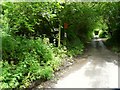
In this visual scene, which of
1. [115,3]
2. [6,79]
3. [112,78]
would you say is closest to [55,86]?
[6,79]

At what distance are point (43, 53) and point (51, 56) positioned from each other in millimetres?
408

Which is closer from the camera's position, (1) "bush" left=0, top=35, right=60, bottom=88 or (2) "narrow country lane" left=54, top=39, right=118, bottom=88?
(1) "bush" left=0, top=35, right=60, bottom=88

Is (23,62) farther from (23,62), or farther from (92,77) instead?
(92,77)

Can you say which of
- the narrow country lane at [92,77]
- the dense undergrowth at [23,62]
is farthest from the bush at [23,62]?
the narrow country lane at [92,77]

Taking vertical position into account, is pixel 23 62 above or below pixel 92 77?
above

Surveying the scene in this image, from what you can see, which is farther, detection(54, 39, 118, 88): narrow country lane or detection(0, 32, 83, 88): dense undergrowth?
detection(54, 39, 118, 88): narrow country lane

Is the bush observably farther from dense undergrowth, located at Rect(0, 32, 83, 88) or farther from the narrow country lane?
the narrow country lane

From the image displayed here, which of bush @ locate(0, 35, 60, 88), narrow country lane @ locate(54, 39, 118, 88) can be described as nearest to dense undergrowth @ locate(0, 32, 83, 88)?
bush @ locate(0, 35, 60, 88)

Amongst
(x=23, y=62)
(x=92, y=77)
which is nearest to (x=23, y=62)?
(x=23, y=62)

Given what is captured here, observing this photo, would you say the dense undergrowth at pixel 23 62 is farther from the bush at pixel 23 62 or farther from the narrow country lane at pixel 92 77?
the narrow country lane at pixel 92 77

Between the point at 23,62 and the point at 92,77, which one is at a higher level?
the point at 23,62

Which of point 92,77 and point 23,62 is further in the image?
point 92,77

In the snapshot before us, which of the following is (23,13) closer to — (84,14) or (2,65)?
(2,65)

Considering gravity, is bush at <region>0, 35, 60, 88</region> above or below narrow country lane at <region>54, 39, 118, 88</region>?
above
